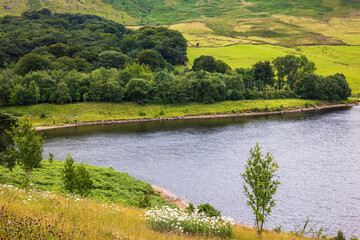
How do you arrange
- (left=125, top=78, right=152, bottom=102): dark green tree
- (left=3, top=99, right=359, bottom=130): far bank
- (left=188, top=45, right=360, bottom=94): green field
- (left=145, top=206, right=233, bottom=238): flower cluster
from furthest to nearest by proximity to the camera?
1. (left=188, top=45, right=360, bottom=94): green field
2. (left=125, top=78, right=152, bottom=102): dark green tree
3. (left=3, top=99, right=359, bottom=130): far bank
4. (left=145, top=206, right=233, bottom=238): flower cluster

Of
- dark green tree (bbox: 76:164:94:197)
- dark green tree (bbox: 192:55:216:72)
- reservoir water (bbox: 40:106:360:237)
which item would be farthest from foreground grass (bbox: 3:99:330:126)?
dark green tree (bbox: 76:164:94:197)

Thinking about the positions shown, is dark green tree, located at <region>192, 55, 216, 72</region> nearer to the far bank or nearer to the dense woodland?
the dense woodland

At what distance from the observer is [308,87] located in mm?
140000

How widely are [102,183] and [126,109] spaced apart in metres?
72.9

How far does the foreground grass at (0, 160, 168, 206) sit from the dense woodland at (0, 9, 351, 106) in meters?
68.8

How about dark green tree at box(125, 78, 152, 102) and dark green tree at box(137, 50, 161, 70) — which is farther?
dark green tree at box(137, 50, 161, 70)

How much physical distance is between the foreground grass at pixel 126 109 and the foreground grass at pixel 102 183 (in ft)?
183

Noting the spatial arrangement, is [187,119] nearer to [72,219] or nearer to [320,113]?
[320,113]

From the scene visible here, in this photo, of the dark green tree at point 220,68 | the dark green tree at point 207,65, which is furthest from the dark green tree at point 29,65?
the dark green tree at point 220,68

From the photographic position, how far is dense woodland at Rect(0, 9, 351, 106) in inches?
4633

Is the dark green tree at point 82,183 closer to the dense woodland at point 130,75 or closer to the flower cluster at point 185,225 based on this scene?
the flower cluster at point 185,225

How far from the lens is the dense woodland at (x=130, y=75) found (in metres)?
118

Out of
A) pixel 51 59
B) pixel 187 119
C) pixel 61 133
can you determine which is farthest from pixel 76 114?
pixel 51 59

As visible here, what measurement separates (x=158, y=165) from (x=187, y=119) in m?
52.1
